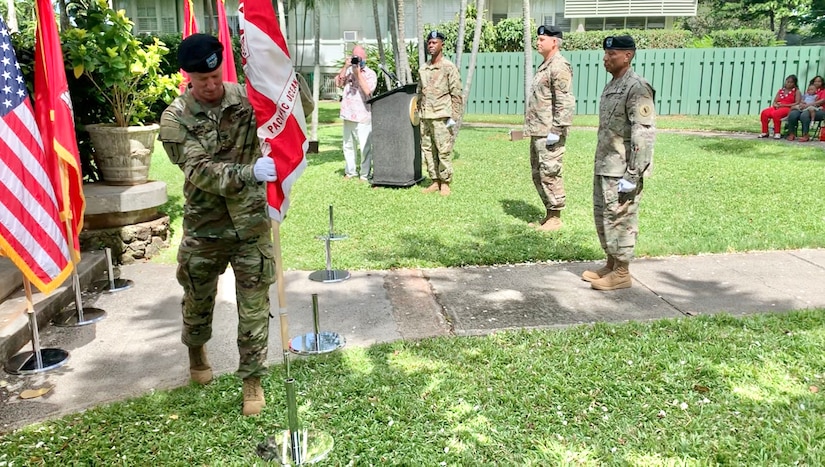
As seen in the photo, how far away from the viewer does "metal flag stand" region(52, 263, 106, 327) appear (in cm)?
511

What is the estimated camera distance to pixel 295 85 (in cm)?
329

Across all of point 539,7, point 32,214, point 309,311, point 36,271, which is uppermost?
point 539,7

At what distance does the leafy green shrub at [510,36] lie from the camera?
2472 centimetres

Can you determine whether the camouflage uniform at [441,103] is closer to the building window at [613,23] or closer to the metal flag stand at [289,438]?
the metal flag stand at [289,438]

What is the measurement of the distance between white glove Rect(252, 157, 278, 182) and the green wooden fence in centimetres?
1955

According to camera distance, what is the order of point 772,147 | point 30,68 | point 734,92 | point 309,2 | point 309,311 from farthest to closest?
1. point 309,2
2. point 734,92
3. point 772,147
4. point 30,68
5. point 309,311

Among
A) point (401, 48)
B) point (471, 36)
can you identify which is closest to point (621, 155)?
point (401, 48)

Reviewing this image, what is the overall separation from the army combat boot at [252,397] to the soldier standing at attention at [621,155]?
3.12 metres

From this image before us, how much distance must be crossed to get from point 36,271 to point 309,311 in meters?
1.92

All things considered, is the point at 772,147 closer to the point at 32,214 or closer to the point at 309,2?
the point at 32,214

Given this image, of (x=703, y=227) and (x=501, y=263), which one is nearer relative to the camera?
(x=501, y=263)

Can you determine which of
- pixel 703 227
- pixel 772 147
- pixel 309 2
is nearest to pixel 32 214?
pixel 703 227

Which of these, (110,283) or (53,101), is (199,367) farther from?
(53,101)

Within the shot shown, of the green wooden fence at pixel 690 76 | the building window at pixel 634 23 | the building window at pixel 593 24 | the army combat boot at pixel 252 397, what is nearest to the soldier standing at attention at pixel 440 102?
the army combat boot at pixel 252 397
